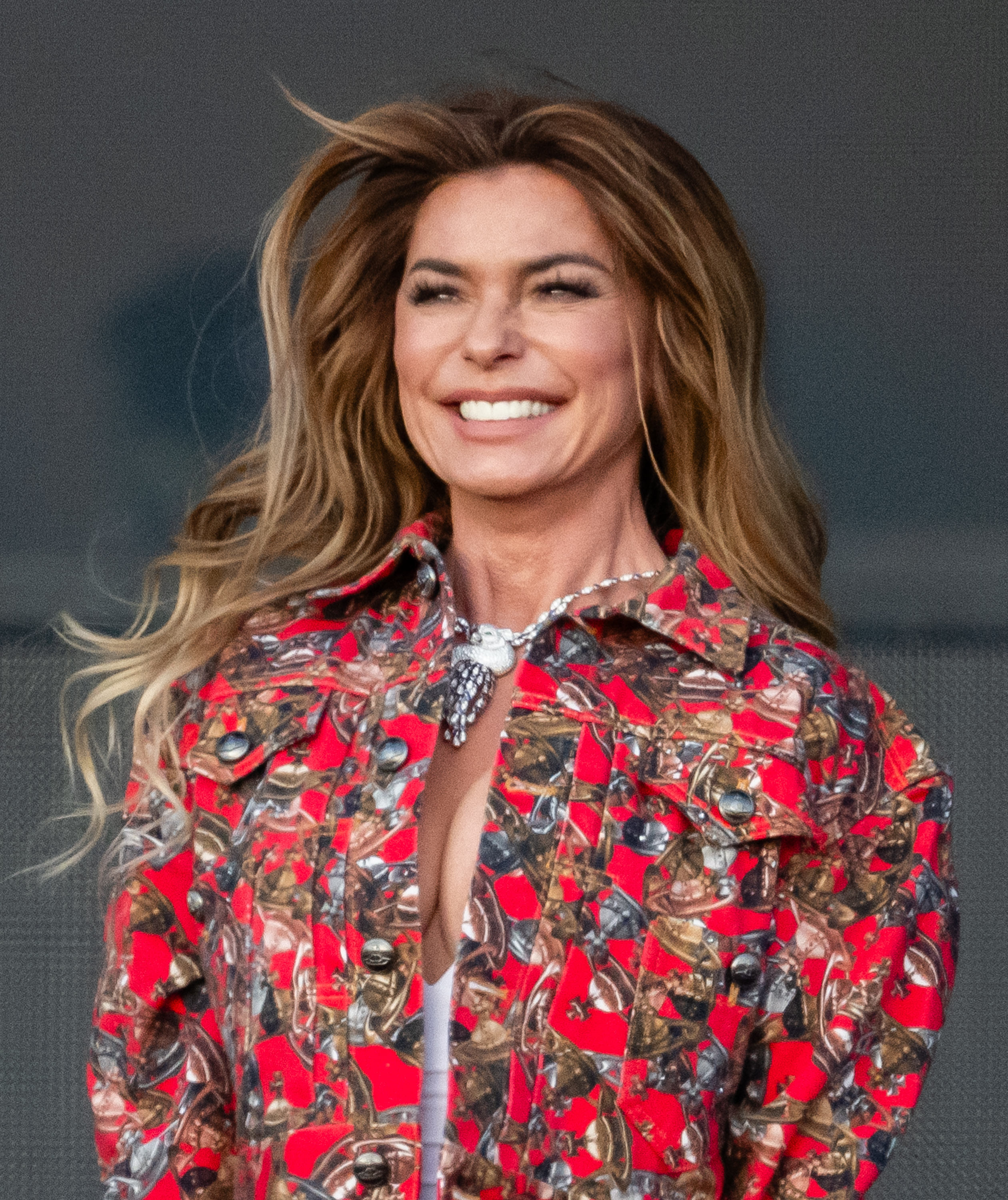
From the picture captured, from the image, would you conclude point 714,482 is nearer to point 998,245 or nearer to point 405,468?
point 405,468

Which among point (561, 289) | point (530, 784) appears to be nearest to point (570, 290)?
point (561, 289)

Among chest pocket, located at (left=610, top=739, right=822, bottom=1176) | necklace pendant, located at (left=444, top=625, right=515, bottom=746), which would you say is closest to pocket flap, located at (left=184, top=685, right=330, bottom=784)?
necklace pendant, located at (left=444, top=625, right=515, bottom=746)

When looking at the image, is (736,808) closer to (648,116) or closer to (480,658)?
(480,658)

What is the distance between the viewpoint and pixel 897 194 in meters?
3.20

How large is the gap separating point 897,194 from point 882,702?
1.29 m

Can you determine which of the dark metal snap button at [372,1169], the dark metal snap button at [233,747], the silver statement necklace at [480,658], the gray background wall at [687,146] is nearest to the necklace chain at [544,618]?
the silver statement necklace at [480,658]

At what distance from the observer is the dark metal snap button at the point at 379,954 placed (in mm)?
1931

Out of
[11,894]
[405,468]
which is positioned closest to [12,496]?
[11,894]

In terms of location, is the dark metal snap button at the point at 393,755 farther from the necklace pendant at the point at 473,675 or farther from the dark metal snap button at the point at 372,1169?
the dark metal snap button at the point at 372,1169

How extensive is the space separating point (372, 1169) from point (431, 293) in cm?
90

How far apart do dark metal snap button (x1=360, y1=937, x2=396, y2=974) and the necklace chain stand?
0.37 m

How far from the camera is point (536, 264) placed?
6.82 feet

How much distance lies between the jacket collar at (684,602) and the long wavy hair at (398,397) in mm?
70

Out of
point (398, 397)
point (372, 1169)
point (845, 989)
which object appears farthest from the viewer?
point (398, 397)
